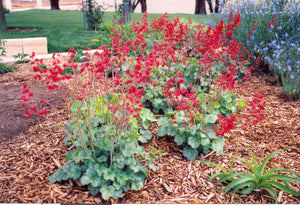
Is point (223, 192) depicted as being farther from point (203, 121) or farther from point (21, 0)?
point (21, 0)

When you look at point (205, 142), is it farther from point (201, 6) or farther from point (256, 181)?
point (201, 6)

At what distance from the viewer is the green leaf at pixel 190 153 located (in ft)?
8.96

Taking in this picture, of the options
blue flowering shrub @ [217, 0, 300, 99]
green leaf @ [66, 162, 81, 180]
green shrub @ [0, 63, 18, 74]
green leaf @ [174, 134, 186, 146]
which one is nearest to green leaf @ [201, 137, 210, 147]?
green leaf @ [174, 134, 186, 146]

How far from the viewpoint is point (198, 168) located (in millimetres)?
2680

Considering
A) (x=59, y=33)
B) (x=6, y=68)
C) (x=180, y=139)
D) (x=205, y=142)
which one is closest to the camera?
(x=205, y=142)

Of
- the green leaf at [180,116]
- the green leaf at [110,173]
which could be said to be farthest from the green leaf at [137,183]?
the green leaf at [180,116]

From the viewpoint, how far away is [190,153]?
2.75 meters

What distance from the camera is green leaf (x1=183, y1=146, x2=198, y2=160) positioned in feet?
8.96

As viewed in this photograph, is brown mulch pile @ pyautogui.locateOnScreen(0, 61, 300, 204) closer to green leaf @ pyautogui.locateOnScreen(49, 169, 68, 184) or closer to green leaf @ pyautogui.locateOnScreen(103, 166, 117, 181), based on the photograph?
green leaf @ pyautogui.locateOnScreen(49, 169, 68, 184)

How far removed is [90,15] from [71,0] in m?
21.3

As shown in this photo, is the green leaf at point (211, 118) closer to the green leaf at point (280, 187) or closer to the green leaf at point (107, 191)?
the green leaf at point (280, 187)

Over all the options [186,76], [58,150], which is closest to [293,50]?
[186,76]

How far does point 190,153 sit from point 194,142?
13cm

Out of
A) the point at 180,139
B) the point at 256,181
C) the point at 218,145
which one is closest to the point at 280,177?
the point at 256,181
